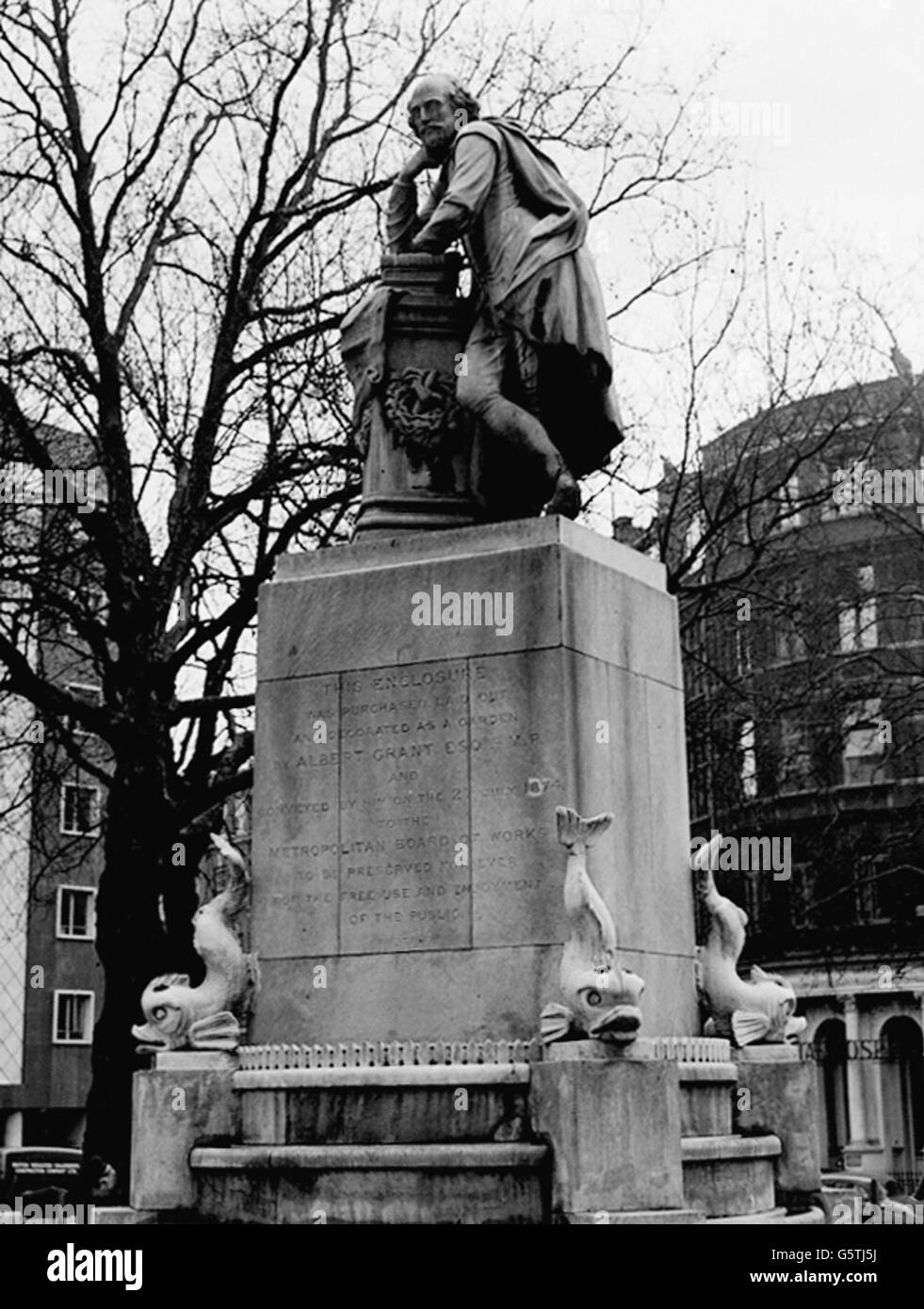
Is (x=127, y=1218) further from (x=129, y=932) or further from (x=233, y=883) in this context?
(x=129, y=932)

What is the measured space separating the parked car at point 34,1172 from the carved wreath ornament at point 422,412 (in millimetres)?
9533

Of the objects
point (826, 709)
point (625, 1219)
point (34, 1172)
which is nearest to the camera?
point (625, 1219)

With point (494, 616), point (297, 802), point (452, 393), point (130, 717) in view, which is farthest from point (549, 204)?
point (130, 717)

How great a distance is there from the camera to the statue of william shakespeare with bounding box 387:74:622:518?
11.0m

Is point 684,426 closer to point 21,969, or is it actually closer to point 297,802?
point 297,802

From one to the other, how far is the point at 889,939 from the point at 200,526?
3416 cm

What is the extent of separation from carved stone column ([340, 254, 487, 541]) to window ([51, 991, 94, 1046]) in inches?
1788

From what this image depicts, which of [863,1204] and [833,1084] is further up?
[833,1084]

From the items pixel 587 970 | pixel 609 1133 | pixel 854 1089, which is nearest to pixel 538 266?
pixel 587 970

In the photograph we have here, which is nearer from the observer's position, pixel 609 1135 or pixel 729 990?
pixel 609 1135

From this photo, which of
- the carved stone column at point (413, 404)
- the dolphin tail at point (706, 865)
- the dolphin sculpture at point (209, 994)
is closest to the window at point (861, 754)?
the dolphin tail at point (706, 865)

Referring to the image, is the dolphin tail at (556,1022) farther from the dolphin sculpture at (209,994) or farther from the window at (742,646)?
the window at (742,646)

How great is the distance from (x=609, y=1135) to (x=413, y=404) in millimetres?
4530

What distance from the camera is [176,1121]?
10086 mm
